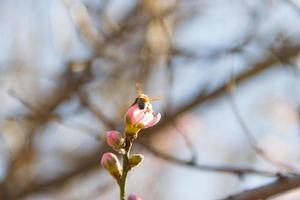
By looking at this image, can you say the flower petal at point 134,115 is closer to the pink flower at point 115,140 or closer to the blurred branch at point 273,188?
the pink flower at point 115,140

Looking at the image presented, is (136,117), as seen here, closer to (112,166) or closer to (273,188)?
(112,166)

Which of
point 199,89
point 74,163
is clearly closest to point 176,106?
point 199,89

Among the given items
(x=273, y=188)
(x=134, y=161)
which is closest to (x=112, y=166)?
(x=134, y=161)

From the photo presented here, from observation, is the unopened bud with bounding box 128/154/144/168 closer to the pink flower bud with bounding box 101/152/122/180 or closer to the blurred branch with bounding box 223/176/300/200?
the pink flower bud with bounding box 101/152/122/180

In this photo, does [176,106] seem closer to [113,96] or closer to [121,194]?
[113,96]

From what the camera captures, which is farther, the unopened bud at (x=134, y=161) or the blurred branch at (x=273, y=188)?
the blurred branch at (x=273, y=188)

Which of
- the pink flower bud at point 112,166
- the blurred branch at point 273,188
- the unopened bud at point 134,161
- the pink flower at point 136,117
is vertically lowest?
the blurred branch at point 273,188

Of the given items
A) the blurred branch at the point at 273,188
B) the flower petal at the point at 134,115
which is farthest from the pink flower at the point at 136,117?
the blurred branch at the point at 273,188

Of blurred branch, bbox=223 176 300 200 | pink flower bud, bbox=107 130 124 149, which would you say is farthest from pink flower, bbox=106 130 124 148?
blurred branch, bbox=223 176 300 200
